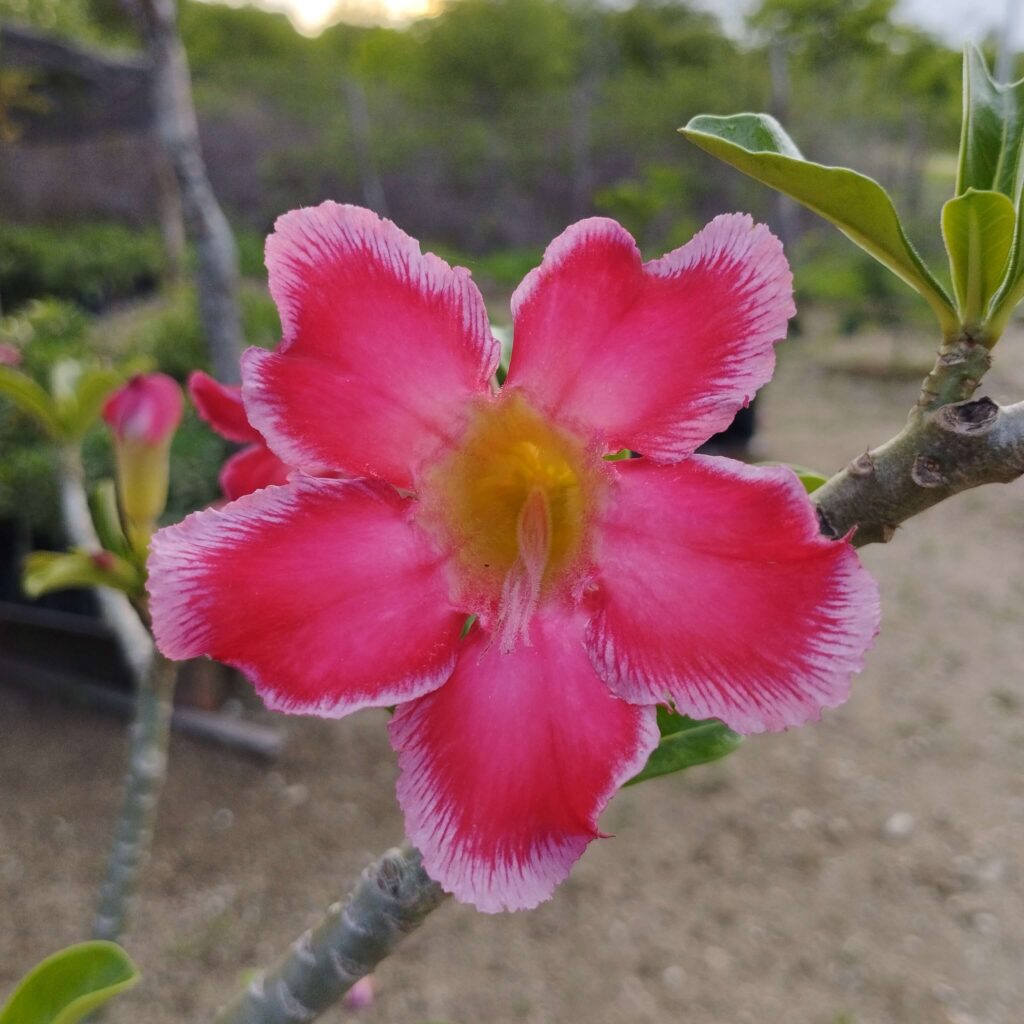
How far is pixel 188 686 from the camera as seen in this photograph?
2908 mm

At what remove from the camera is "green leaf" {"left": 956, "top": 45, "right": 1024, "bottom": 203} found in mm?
495

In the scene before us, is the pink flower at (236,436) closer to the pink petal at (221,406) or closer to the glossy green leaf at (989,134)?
the pink petal at (221,406)

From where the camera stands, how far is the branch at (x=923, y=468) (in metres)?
0.39

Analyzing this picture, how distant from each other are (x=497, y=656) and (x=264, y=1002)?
0.30m

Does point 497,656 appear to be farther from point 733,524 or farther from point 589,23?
point 589,23

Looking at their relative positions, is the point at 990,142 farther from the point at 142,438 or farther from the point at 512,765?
the point at 142,438

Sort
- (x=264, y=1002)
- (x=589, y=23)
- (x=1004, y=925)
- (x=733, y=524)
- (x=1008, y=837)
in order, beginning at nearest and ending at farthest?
(x=733, y=524), (x=264, y=1002), (x=1004, y=925), (x=1008, y=837), (x=589, y=23)

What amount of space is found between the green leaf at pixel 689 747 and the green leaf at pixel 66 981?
0.39 m

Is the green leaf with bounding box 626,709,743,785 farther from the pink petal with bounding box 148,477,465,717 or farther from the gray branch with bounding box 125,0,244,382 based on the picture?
the gray branch with bounding box 125,0,244,382

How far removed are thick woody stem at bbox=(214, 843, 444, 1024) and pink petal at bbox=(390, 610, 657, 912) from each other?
0.33 ft

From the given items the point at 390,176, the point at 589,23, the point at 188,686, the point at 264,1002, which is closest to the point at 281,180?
→ the point at 390,176

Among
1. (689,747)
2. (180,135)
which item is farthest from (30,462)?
(689,747)

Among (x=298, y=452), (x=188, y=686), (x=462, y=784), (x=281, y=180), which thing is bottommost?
(x=281, y=180)

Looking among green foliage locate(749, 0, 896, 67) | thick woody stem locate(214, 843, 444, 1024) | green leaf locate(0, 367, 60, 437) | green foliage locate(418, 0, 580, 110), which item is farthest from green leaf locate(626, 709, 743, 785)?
green foliage locate(418, 0, 580, 110)
